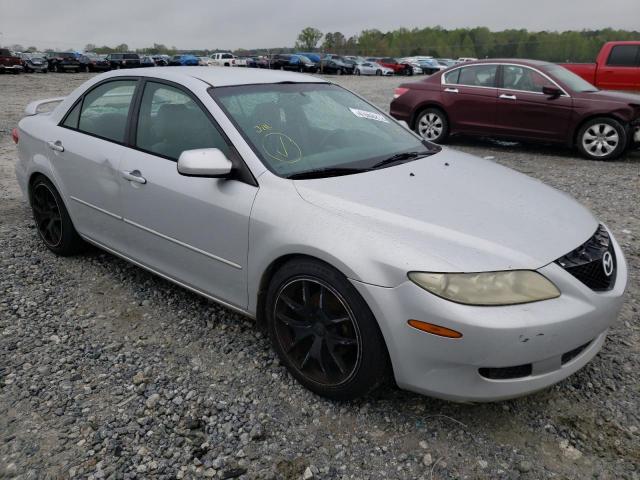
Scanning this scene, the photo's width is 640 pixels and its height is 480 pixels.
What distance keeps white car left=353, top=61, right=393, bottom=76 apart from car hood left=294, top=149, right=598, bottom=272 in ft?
130

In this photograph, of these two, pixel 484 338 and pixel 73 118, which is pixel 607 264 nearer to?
pixel 484 338

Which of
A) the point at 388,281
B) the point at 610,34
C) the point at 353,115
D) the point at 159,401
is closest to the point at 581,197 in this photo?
the point at 353,115

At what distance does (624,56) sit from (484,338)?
11137 millimetres

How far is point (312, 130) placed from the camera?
3.18 metres

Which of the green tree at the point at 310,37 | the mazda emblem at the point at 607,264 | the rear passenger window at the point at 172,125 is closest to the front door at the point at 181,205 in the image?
the rear passenger window at the point at 172,125

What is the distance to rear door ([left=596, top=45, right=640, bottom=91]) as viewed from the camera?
35.4 ft

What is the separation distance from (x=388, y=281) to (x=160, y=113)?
1.94 metres

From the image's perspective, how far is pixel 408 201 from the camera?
256cm

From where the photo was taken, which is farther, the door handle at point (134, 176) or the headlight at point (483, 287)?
the door handle at point (134, 176)

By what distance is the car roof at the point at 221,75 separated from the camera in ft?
10.8

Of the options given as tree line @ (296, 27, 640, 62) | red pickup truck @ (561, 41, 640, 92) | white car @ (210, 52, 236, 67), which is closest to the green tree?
tree line @ (296, 27, 640, 62)

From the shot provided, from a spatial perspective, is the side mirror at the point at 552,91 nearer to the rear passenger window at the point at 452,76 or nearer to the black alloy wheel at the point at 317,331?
the rear passenger window at the point at 452,76

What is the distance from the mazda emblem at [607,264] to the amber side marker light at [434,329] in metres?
0.89

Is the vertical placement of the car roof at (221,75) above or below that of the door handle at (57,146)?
above
